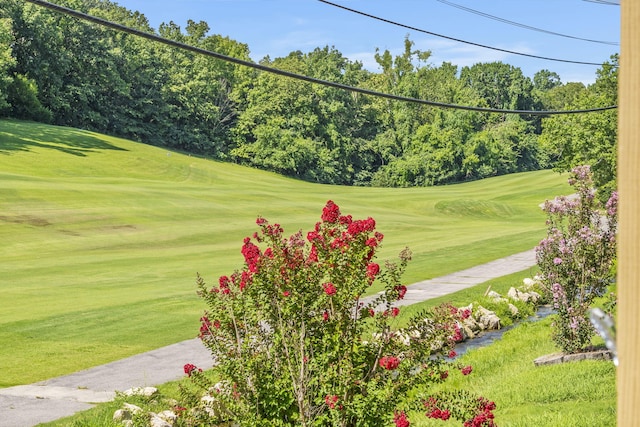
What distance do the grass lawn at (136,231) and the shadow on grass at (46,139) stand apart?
0.21 m

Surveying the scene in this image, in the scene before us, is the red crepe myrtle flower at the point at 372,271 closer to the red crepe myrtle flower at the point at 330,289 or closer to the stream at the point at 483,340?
the red crepe myrtle flower at the point at 330,289

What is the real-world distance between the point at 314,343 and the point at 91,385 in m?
6.48

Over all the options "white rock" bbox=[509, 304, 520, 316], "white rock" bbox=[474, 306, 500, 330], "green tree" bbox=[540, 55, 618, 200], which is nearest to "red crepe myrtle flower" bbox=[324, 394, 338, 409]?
"white rock" bbox=[474, 306, 500, 330]

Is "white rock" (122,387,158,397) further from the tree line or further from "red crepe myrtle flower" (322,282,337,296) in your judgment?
the tree line

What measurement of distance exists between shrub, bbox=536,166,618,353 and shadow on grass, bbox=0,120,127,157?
5000 centimetres

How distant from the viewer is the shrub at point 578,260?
46.9 feet

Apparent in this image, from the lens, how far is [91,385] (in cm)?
1325

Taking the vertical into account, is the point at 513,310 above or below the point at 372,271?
below

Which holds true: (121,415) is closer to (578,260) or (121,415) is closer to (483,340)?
(578,260)

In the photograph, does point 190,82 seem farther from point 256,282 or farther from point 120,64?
point 256,282

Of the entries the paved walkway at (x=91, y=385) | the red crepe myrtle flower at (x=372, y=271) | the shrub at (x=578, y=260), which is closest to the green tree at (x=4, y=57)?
the paved walkway at (x=91, y=385)

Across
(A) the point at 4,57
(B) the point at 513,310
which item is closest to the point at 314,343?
(B) the point at 513,310

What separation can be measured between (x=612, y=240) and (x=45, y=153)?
52639mm

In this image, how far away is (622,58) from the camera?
64.5 inches
